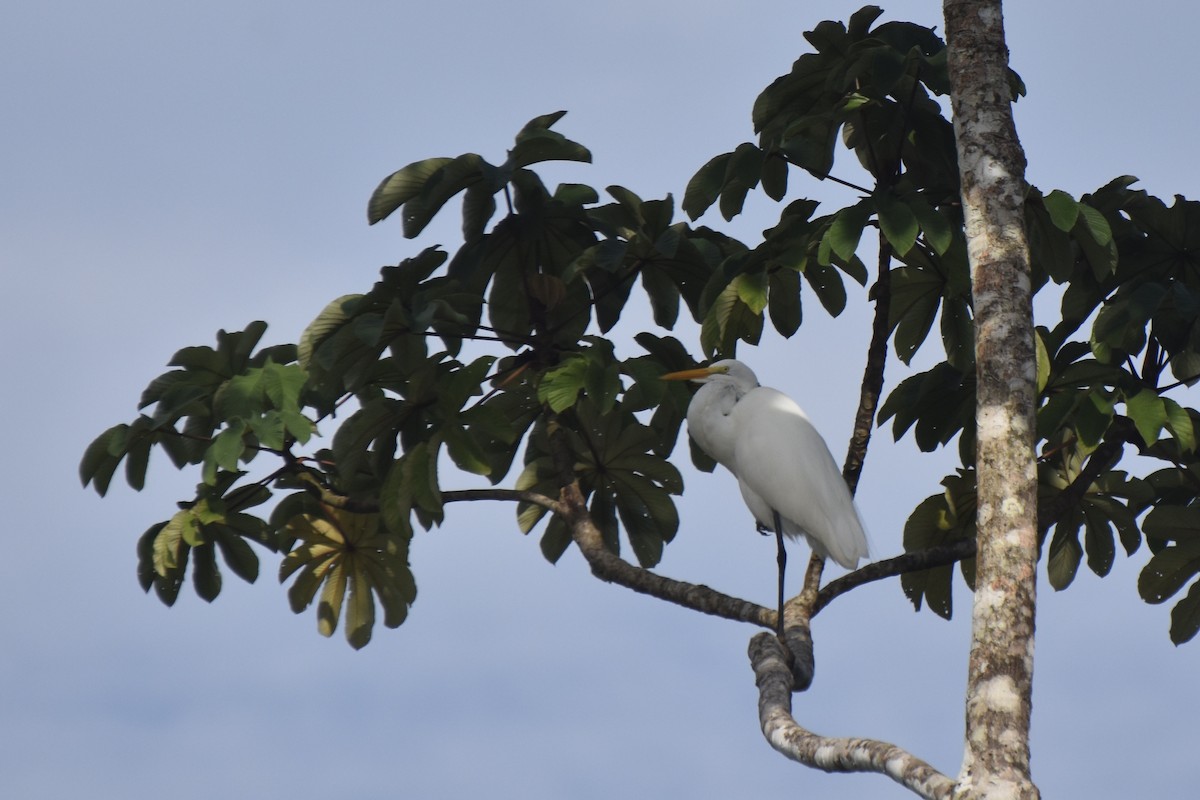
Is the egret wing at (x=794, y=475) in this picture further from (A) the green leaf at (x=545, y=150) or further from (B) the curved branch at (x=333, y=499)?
(B) the curved branch at (x=333, y=499)

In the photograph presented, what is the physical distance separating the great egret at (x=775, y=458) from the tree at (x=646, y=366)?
13 cm

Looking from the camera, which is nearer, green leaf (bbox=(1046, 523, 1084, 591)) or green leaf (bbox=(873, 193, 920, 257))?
green leaf (bbox=(873, 193, 920, 257))

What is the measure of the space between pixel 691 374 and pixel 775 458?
430 mm

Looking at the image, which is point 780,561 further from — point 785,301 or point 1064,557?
point 1064,557

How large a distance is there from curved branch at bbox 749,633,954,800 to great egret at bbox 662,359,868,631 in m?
0.63

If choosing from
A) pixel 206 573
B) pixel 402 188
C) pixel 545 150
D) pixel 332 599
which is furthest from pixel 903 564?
pixel 206 573

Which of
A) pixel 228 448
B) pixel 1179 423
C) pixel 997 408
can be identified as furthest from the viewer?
pixel 1179 423

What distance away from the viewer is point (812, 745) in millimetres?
3453

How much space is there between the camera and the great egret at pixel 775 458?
4816 mm

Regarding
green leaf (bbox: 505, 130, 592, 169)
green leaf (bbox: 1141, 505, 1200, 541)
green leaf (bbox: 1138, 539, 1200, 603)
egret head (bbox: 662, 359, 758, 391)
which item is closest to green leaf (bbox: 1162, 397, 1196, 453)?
green leaf (bbox: 1141, 505, 1200, 541)

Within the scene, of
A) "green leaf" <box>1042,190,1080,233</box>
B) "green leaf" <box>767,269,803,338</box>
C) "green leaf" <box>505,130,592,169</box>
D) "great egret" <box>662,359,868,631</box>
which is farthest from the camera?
"green leaf" <box>767,269,803,338</box>

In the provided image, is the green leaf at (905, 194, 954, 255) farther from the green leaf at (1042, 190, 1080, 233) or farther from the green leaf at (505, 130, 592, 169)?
the green leaf at (505, 130, 592, 169)

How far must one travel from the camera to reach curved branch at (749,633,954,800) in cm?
310

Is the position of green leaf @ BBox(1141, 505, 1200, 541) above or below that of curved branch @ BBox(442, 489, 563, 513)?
above
